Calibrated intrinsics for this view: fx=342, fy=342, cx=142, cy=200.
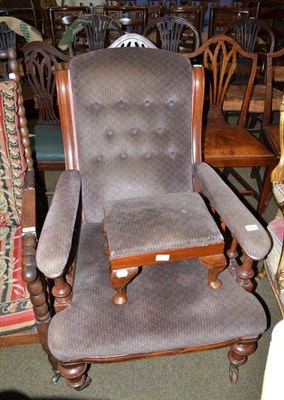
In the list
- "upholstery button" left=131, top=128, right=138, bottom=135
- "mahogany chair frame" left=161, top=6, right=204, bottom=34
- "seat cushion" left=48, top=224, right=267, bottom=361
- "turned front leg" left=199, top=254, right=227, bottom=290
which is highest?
"mahogany chair frame" left=161, top=6, right=204, bottom=34

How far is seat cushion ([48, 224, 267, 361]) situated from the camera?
103 centimetres

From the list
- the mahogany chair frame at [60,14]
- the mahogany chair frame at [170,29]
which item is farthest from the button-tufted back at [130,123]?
the mahogany chair frame at [60,14]

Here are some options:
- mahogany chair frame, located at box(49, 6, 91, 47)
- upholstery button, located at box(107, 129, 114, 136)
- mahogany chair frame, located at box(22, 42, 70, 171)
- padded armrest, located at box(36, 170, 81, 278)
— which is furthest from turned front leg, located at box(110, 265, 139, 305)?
mahogany chair frame, located at box(49, 6, 91, 47)

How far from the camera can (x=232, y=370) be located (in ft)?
4.42

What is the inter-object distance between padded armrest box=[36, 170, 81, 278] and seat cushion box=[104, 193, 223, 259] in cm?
12

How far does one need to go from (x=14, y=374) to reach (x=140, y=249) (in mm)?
881

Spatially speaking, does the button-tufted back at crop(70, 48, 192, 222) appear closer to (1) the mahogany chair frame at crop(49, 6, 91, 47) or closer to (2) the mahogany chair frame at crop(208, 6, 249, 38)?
(1) the mahogany chair frame at crop(49, 6, 91, 47)

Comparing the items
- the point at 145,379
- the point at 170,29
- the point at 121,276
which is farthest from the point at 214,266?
the point at 170,29

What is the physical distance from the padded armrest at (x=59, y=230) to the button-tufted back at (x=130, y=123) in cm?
15

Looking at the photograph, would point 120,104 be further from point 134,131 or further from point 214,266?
point 214,266

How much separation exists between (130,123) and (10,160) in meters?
0.50

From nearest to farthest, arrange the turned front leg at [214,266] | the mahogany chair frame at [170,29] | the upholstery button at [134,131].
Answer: the turned front leg at [214,266] → the upholstery button at [134,131] → the mahogany chair frame at [170,29]

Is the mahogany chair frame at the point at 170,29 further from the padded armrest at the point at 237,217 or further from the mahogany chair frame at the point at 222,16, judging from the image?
the padded armrest at the point at 237,217

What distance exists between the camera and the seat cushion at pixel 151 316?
1.03 m
